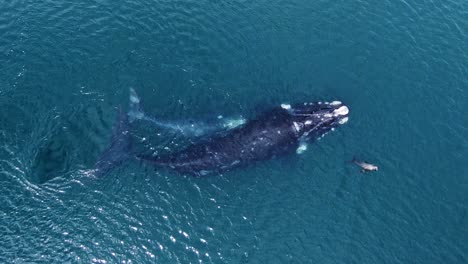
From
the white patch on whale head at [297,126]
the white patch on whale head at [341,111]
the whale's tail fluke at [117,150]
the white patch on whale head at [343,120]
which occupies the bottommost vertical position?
the whale's tail fluke at [117,150]

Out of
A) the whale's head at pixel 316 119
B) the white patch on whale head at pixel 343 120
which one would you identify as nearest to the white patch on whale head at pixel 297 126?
the whale's head at pixel 316 119

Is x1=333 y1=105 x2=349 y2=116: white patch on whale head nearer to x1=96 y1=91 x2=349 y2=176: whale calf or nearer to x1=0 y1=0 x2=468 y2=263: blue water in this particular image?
x1=96 y1=91 x2=349 y2=176: whale calf

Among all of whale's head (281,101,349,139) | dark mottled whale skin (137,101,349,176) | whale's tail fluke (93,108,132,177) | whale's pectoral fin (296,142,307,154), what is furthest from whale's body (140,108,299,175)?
whale's tail fluke (93,108,132,177)

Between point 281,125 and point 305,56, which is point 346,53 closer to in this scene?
point 305,56

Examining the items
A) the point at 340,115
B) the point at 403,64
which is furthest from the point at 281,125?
the point at 403,64

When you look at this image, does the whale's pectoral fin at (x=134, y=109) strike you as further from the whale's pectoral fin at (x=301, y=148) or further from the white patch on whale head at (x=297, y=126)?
the whale's pectoral fin at (x=301, y=148)
